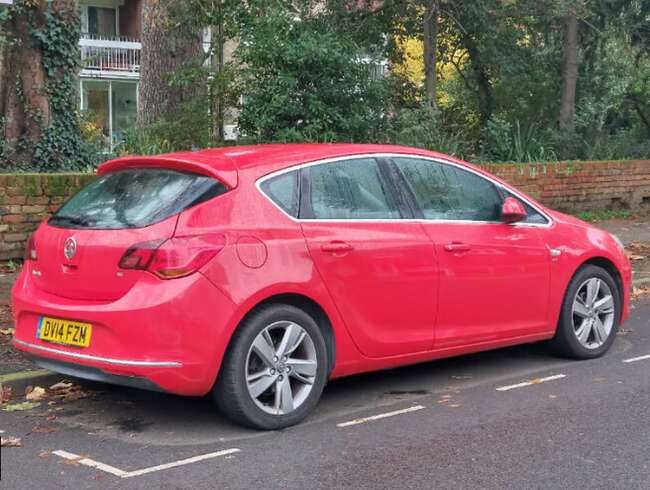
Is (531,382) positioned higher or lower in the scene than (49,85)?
lower

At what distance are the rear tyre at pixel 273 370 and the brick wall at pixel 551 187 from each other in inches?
238

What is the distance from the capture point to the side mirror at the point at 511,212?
6922 mm

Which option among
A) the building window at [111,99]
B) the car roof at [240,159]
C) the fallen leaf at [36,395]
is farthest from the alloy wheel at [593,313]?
the building window at [111,99]

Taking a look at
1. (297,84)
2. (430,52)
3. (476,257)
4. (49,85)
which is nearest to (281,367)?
(476,257)

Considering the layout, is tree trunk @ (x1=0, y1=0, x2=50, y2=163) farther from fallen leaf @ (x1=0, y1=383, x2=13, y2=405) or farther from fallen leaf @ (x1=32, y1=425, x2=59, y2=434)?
fallen leaf @ (x1=32, y1=425, x2=59, y2=434)

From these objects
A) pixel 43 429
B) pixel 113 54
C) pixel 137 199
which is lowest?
pixel 43 429

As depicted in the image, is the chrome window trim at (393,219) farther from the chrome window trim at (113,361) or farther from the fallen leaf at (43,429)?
the fallen leaf at (43,429)

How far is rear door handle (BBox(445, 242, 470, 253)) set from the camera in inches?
257

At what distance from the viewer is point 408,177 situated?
6.63m

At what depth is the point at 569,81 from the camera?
62.0 feet

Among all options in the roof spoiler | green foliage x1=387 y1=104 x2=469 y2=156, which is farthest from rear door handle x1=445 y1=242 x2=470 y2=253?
green foliage x1=387 y1=104 x2=469 y2=156

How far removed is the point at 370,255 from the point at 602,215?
38.3 feet

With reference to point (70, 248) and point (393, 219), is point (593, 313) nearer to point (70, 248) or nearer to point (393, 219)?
point (393, 219)

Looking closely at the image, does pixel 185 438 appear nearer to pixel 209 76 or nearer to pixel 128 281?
pixel 128 281
